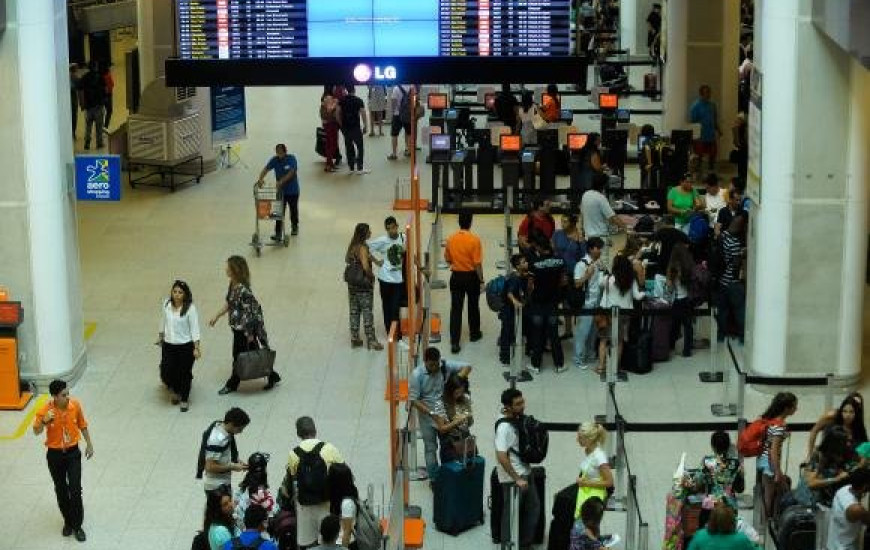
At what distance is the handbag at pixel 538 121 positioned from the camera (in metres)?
28.5

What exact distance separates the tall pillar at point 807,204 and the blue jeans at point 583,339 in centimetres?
162

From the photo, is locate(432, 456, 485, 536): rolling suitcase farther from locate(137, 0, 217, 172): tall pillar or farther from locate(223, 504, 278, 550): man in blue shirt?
locate(137, 0, 217, 172): tall pillar

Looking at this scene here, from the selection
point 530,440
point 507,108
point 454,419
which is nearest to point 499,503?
point 530,440

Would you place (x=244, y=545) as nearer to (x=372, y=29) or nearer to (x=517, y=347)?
(x=372, y=29)

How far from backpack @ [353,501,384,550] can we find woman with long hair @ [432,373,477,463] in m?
1.97

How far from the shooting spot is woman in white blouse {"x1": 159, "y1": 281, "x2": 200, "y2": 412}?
17094 millimetres

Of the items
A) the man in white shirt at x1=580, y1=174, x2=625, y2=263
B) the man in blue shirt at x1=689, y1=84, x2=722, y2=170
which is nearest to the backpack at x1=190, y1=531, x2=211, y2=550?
the man in white shirt at x1=580, y1=174, x2=625, y2=263

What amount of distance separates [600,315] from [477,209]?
23.9 feet

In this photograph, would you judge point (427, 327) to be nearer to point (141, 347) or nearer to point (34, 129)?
point (141, 347)

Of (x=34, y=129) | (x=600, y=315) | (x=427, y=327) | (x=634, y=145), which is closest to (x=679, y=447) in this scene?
(x=600, y=315)

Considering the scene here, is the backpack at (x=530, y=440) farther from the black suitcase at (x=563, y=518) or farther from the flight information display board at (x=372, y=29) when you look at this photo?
the flight information display board at (x=372, y=29)

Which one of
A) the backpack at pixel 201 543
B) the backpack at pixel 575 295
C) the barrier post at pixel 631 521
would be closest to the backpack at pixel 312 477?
the backpack at pixel 201 543

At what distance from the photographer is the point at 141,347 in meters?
19.4

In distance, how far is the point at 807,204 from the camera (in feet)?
56.3
